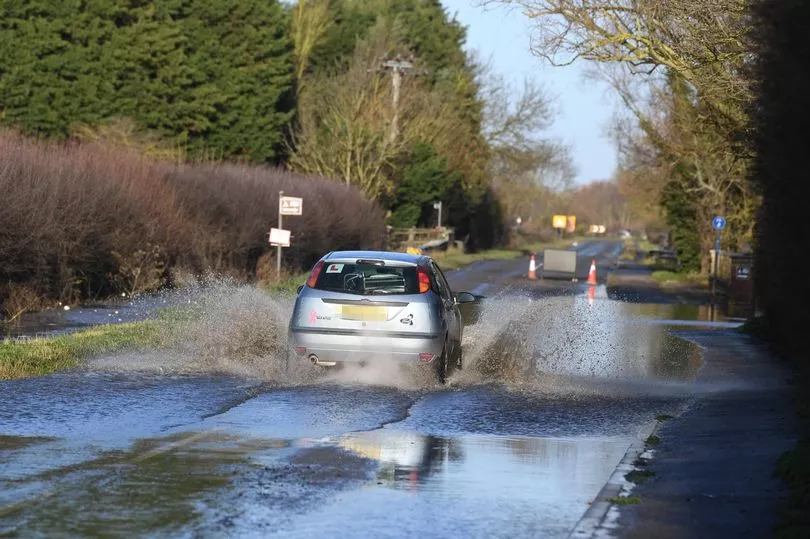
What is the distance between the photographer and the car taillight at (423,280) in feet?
47.3

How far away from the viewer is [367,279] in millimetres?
14648

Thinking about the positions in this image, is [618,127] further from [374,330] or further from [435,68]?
[374,330]

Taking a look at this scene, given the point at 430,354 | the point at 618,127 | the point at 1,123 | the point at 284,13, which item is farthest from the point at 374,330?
Result: the point at 284,13

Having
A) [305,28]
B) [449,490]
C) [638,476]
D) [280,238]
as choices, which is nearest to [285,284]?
[280,238]

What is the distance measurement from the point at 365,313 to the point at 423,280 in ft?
2.93

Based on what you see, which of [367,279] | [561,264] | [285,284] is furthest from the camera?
[561,264]

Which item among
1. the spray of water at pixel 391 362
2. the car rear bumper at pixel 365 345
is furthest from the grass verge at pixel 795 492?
the spray of water at pixel 391 362

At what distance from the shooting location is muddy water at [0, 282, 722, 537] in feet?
24.8

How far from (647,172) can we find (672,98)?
39.8 feet

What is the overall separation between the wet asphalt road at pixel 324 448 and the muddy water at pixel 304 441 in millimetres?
20

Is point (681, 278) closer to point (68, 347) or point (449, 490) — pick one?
point (68, 347)

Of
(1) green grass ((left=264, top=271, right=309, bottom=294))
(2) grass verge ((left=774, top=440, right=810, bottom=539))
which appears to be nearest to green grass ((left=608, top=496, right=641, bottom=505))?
(2) grass verge ((left=774, top=440, right=810, bottom=539))

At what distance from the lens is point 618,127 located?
5494 centimetres

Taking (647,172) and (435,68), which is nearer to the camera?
(647,172)
